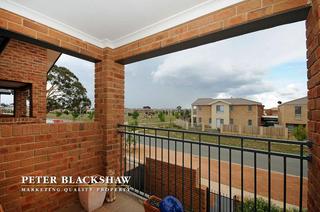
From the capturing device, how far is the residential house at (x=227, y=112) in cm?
1822

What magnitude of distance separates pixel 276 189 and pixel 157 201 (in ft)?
25.0

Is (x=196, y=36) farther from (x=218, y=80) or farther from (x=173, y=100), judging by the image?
(x=218, y=80)

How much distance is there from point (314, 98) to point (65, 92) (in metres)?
12.6

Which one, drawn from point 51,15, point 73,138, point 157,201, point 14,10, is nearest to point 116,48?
point 51,15

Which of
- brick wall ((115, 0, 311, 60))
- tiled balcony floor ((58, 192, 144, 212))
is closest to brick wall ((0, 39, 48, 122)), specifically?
tiled balcony floor ((58, 192, 144, 212))

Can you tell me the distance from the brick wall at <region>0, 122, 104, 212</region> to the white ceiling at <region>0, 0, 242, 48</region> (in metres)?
1.18

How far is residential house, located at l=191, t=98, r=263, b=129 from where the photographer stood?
18.2 meters

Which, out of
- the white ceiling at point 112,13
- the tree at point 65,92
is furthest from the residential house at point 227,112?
the white ceiling at point 112,13

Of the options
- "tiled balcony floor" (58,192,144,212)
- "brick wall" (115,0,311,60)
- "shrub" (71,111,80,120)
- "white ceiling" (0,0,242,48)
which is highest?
"white ceiling" (0,0,242,48)

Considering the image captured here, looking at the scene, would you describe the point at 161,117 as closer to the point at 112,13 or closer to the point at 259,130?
the point at 259,130

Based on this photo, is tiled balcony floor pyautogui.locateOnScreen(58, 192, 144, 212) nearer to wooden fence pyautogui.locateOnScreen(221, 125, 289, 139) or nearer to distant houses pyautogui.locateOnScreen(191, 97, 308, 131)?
wooden fence pyautogui.locateOnScreen(221, 125, 289, 139)

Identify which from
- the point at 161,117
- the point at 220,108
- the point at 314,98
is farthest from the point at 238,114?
the point at 314,98

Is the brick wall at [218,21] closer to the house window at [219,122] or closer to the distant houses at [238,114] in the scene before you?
the distant houses at [238,114]

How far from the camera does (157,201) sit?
1.76m
